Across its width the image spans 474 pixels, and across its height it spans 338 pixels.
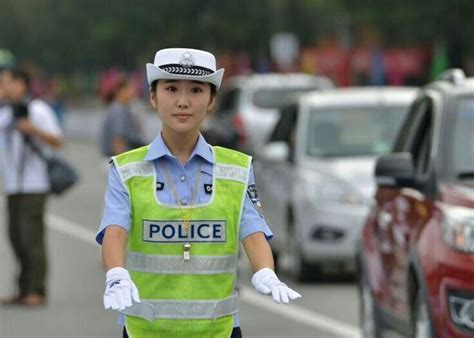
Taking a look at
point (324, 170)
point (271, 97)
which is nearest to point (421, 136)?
point (324, 170)

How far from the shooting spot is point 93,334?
13.4 metres

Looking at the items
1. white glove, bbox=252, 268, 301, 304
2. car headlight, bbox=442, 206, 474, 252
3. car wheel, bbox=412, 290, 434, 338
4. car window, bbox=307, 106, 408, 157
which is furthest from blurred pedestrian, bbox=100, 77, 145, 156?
white glove, bbox=252, 268, 301, 304

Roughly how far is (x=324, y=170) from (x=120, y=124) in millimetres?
2361

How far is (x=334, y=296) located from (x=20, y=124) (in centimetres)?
287

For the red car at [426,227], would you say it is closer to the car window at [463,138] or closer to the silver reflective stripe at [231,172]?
the car window at [463,138]

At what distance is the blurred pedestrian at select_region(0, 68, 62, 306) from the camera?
15.6 meters

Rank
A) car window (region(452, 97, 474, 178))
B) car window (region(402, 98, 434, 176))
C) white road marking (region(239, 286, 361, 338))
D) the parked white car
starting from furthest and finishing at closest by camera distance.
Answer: the parked white car, white road marking (region(239, 286, 361, 338)), car window (region(402, 98, 434, 176)), car window (region(452, 97, 474, 178))

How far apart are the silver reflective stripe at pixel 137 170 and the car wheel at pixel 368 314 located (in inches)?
195

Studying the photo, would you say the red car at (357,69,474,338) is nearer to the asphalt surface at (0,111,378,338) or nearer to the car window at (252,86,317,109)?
the asphalt surface at (0,111,378,338)

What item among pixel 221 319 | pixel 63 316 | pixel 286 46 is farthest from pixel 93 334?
pixel 286 46

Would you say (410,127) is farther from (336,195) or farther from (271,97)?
(271,97)

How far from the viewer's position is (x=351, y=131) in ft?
59.7

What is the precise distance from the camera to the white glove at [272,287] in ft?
19.8

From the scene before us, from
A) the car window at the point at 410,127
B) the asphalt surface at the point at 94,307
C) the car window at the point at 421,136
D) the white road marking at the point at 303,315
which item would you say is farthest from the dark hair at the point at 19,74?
the car window at the point at 421,136
